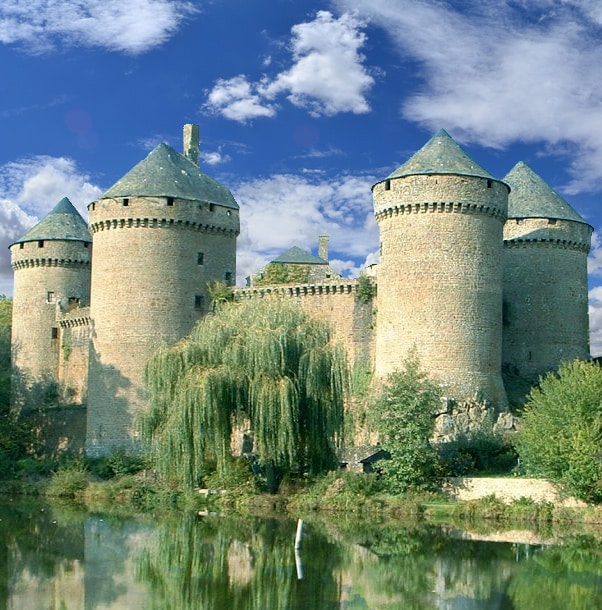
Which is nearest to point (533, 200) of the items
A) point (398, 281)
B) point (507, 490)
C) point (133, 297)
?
point (398, 281)

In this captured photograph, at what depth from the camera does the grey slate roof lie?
146ft

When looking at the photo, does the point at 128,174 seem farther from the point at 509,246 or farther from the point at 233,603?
the point at 233,603

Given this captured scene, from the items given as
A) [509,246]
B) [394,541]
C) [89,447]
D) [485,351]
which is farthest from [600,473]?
[89,447]

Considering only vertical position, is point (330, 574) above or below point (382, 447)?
below

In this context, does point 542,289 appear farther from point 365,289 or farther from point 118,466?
point 118,466

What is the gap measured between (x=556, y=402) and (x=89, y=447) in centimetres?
1522

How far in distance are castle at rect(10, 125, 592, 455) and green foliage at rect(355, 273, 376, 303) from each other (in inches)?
3.6

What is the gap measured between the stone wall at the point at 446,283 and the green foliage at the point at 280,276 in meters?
5.95

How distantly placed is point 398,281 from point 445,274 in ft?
4.50

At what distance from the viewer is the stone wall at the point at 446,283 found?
27.8 m

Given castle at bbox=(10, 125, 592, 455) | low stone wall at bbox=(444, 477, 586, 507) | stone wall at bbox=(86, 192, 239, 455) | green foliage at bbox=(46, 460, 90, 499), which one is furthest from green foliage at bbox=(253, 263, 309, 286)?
low stone wall at bbox=(444, 477, 586, 507)

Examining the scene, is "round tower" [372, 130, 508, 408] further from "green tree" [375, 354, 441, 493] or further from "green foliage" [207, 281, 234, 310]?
"green foliage" [207, 281, 234, 310]

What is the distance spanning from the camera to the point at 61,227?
37.5 metres

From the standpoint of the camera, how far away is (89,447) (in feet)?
104
